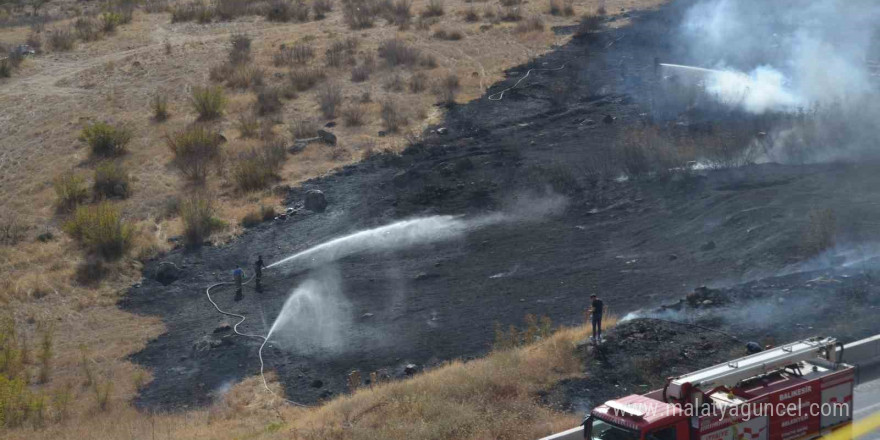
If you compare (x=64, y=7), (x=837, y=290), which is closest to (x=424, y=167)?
(x=837, y=290)

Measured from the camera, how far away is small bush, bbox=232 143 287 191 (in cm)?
2981

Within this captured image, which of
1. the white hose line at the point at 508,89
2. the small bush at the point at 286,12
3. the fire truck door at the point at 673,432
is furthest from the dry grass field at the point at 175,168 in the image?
the fire truck door at the point at 673,432

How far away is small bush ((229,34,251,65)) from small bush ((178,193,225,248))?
652 inches

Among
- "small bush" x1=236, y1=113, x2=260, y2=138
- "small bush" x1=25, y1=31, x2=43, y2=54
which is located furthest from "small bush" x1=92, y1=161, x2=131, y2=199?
"small bush" x1=25, y1=31, x2=43, y2=54

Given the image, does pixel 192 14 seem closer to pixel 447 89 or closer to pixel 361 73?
pixel 361 73

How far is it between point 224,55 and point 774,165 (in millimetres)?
28600

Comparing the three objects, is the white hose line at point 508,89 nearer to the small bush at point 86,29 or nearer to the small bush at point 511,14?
the small bush at point 511,14

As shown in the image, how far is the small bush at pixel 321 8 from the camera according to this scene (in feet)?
178

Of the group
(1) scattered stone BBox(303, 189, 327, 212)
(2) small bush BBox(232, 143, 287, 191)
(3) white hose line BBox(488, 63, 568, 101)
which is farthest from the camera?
(3) white hose line BBox(488, 63, 568, 101)

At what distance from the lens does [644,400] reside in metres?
11.4

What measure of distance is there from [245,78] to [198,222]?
15139 millimetres

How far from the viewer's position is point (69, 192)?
29.5 meters

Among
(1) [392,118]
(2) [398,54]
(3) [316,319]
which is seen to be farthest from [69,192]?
(2) [398,54]

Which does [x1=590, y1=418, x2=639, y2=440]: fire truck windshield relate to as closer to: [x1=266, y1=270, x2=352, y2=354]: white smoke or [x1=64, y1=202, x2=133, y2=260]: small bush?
[x1=266, y1=270, x2=352, y2=354]: white smoke
